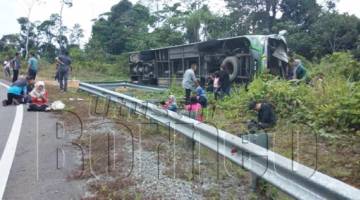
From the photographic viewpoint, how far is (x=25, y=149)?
19.3 feet

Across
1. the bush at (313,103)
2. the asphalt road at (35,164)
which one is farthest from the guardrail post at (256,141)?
the bush at (313,103)

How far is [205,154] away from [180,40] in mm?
35320

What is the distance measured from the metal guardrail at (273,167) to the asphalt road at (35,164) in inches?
56.1

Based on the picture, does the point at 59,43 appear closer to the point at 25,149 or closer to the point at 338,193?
the point at 25,149

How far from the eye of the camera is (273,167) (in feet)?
11.6

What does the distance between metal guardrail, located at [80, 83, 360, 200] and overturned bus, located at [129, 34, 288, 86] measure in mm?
8955

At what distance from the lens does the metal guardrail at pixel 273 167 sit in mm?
2875

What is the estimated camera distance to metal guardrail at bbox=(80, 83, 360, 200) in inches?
113

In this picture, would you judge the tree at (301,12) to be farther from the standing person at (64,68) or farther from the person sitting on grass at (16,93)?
the person sitting on grass at (16,93)

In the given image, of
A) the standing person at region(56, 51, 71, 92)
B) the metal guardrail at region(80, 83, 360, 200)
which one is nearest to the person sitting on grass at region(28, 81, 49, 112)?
the standing person at region(56, 51, 71, 92)

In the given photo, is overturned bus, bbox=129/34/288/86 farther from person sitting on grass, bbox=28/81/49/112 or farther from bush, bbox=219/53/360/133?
person sitting on grass, bbox=28/81/49/112

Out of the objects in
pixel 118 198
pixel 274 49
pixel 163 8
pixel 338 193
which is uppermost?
pixel 163 8

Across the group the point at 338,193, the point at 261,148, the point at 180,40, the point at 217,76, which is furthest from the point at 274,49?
the point at 180,40

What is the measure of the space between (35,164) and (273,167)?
287 cm
